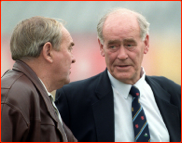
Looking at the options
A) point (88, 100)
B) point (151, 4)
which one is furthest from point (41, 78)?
point (151, 4)

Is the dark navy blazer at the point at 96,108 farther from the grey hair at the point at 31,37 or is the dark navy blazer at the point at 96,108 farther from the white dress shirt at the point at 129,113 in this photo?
the grey hair at the point at 31,37

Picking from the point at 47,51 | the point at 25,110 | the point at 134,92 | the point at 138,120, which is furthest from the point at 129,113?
the point at 25,110

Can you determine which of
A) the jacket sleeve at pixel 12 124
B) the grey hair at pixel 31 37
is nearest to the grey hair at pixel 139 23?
the grey hair at pixel 31 37

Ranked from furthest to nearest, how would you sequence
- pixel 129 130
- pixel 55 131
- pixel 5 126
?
1. pixel 129 130
2. pixel 55 131
3. pixel 5 126

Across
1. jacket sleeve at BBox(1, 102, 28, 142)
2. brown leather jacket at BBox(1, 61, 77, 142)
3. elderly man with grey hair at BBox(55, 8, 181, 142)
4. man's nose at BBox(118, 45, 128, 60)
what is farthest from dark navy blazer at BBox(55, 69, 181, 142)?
jacket sleeve at BBox(1, 102, 28, 142)

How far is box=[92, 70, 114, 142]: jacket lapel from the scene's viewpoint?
2.14 meters

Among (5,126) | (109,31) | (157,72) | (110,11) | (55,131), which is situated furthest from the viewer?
(157,72)

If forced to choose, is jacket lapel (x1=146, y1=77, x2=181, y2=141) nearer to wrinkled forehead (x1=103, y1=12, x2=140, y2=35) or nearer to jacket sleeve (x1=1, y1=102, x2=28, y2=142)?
wrinkled forehead (x1=103, y1=12, x2=140, y2=35)

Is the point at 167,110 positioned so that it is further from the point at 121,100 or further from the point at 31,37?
the point at 31,37

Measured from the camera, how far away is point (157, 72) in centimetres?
683

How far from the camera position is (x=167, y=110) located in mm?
2365

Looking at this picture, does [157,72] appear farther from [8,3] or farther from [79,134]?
[8,3]

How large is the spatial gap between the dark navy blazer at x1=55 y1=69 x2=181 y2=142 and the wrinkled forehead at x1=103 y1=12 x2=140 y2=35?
0.47 metres

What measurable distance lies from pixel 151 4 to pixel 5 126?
26.6ft
